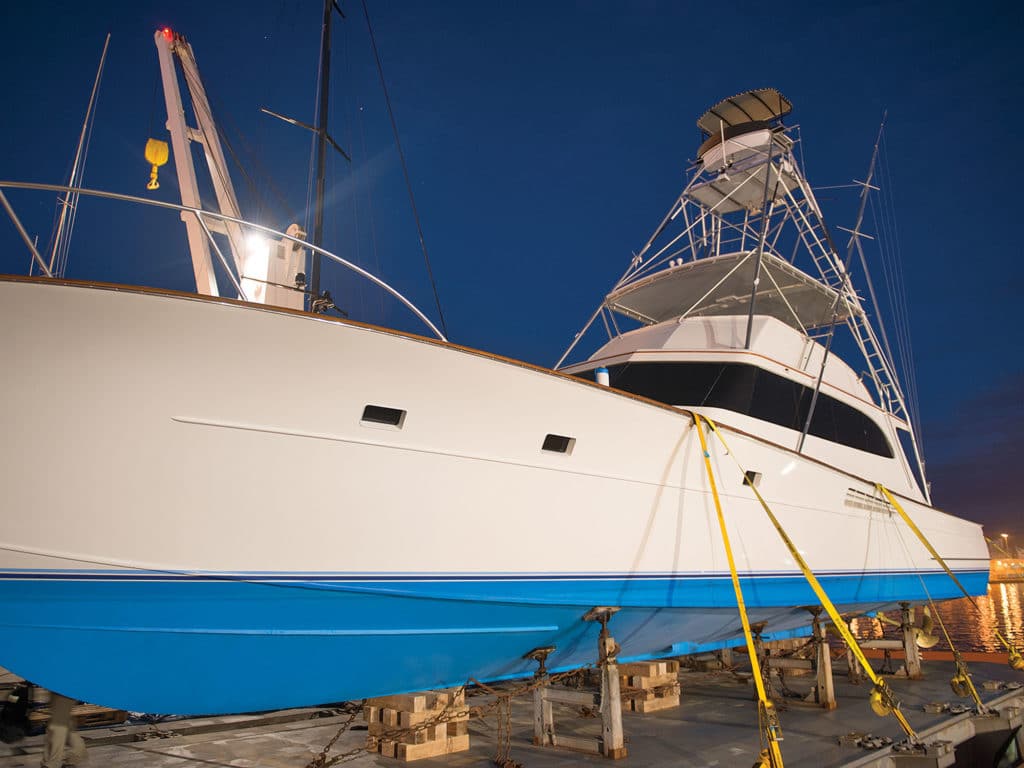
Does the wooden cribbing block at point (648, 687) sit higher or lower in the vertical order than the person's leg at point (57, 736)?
lower

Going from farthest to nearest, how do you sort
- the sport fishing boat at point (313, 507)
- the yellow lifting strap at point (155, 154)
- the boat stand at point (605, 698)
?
the yellow lifting strap at point (155, 154)
the boat stand at point (605, 698)
the sport fishing boat at point (313, 507)

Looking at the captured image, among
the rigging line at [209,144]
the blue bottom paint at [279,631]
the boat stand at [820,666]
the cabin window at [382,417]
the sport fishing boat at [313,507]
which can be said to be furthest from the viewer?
the rigging line at [209,144]

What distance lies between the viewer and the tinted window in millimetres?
6812

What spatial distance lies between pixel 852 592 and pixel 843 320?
162 inches

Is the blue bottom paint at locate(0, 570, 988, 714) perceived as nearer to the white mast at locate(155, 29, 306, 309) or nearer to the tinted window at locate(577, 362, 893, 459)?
the tinted window at locate(577, 362, 893, 459)

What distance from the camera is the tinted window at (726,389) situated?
6812mm

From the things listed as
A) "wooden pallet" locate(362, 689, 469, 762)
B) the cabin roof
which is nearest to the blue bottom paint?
"wooden pallet" locate(362, 689, 469, 762)

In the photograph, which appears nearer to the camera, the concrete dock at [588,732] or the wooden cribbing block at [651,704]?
the concrete dock at [588,732]

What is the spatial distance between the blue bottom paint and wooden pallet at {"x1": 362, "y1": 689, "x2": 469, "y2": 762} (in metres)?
0.59

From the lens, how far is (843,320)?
987cm

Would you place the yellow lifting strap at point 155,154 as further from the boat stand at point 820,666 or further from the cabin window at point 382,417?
the boat stand at point 820,666

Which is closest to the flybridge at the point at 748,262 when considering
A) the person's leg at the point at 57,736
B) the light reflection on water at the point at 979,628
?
the person's leg at the point at 57,736

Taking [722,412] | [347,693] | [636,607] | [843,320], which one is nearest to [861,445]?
[843,320]

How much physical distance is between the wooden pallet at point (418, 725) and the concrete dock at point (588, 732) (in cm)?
11
